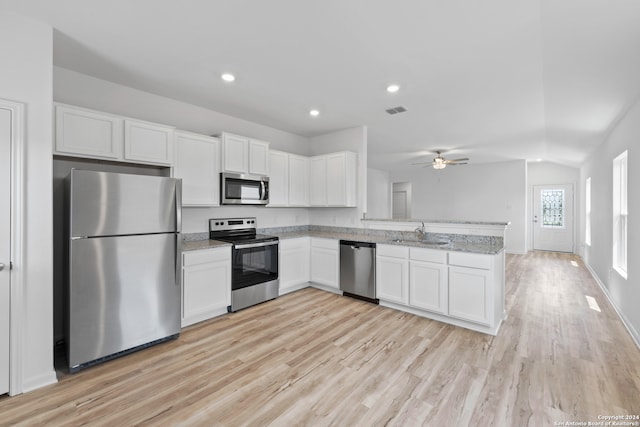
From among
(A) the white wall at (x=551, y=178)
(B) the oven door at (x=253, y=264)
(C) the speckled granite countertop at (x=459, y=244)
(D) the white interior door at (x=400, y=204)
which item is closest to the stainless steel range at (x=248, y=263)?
(B) the oven door at (x=253, y=264)

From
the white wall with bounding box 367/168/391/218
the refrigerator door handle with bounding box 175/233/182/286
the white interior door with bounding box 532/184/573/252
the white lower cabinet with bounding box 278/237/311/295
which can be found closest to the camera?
the refrigerator door handle with bounding box 175/233/182/286

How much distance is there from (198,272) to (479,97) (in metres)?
3.75

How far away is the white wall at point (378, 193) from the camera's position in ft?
31.1

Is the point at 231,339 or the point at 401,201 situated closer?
the point at 231,339

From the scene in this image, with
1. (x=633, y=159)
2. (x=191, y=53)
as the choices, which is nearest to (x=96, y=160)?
(x=191, y=53)

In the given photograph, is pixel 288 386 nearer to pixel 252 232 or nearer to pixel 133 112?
pixel 252 232

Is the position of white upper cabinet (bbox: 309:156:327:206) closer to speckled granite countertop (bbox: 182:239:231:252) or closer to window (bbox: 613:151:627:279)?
speckled granite countertop (bbox: 182:239:231:252)

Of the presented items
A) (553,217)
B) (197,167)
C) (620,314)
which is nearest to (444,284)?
(620,314)

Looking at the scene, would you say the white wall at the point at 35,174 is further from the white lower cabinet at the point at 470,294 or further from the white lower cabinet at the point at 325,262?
the white lower cabinet at the point at 470,294

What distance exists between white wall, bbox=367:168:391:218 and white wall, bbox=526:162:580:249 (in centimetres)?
412

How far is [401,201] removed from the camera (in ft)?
34.1

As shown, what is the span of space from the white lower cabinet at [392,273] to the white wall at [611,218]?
86.1 inches

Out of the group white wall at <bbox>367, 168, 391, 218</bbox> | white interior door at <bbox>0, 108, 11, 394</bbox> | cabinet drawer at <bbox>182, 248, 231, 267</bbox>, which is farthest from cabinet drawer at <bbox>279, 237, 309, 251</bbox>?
white wall at <bbox>367, 168, 391, 218</bbox>

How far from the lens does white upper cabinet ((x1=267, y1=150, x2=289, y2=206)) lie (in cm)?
440
